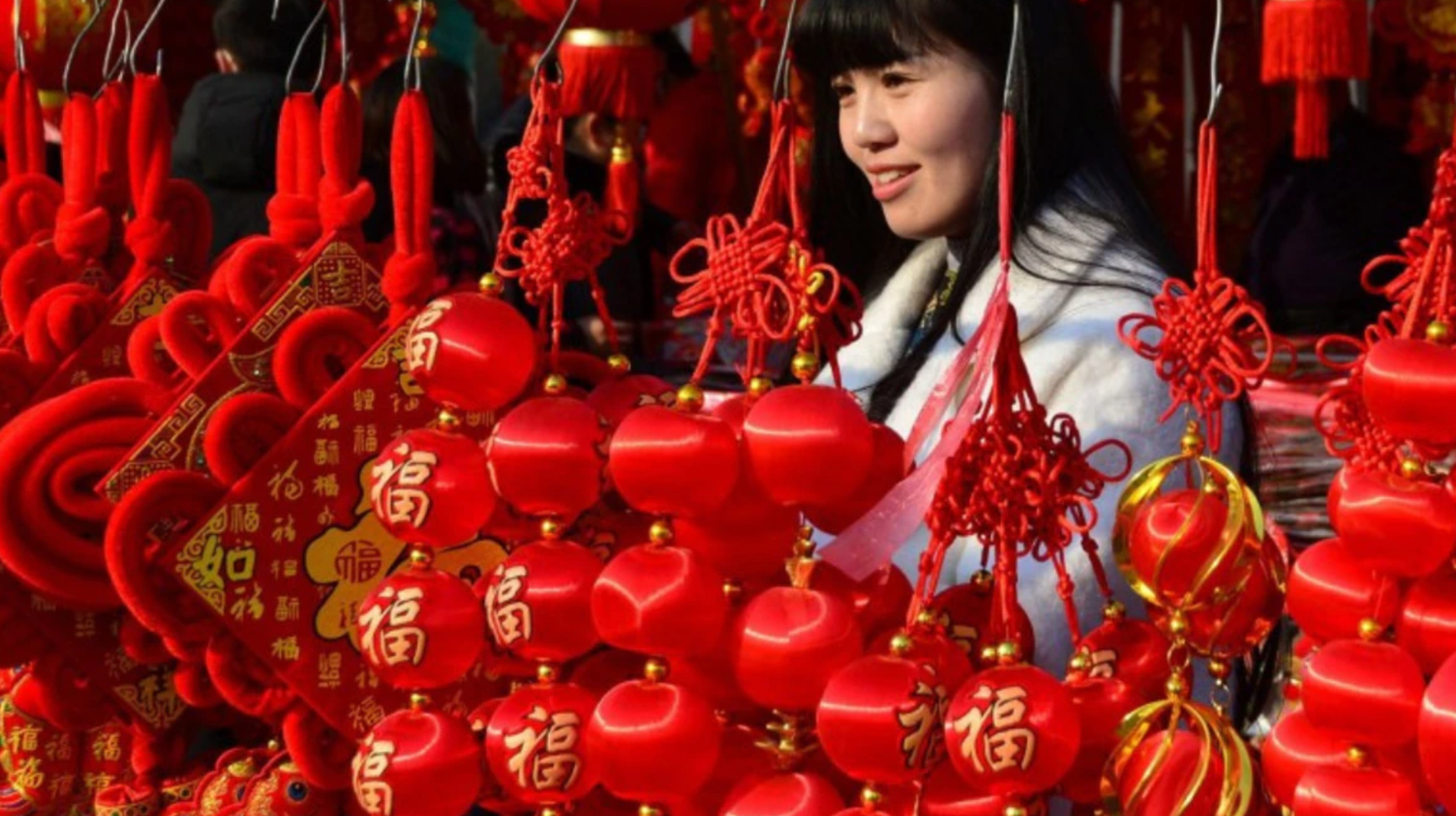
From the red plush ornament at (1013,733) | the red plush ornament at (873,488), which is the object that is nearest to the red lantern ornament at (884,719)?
the red plush ornament at (1013,733)

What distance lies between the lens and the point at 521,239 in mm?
1276

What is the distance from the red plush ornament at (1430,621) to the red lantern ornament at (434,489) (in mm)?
518

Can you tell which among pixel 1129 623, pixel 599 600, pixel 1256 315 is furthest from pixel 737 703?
pixel 1256 315

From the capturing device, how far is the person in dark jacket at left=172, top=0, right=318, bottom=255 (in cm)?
238

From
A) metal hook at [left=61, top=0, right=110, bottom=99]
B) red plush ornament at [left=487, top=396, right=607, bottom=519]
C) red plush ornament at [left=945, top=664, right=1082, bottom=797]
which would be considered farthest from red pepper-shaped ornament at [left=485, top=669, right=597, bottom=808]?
metal hook at [left=61, top=0, right=110, bottom=99]

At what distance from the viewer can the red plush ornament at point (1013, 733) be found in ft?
3.27

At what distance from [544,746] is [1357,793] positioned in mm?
441

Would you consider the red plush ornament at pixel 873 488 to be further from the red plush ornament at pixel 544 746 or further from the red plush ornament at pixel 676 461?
the red plush ornament at pixel 544 746

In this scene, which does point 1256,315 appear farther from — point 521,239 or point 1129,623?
point 521,239

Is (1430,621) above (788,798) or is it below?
above

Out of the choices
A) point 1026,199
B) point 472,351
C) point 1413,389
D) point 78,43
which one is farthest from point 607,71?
point 1413,389

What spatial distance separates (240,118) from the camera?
2.39m

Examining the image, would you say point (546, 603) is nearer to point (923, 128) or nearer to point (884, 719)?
point (884, 719)

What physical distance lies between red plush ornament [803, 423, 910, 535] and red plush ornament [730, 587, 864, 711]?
0.06m
